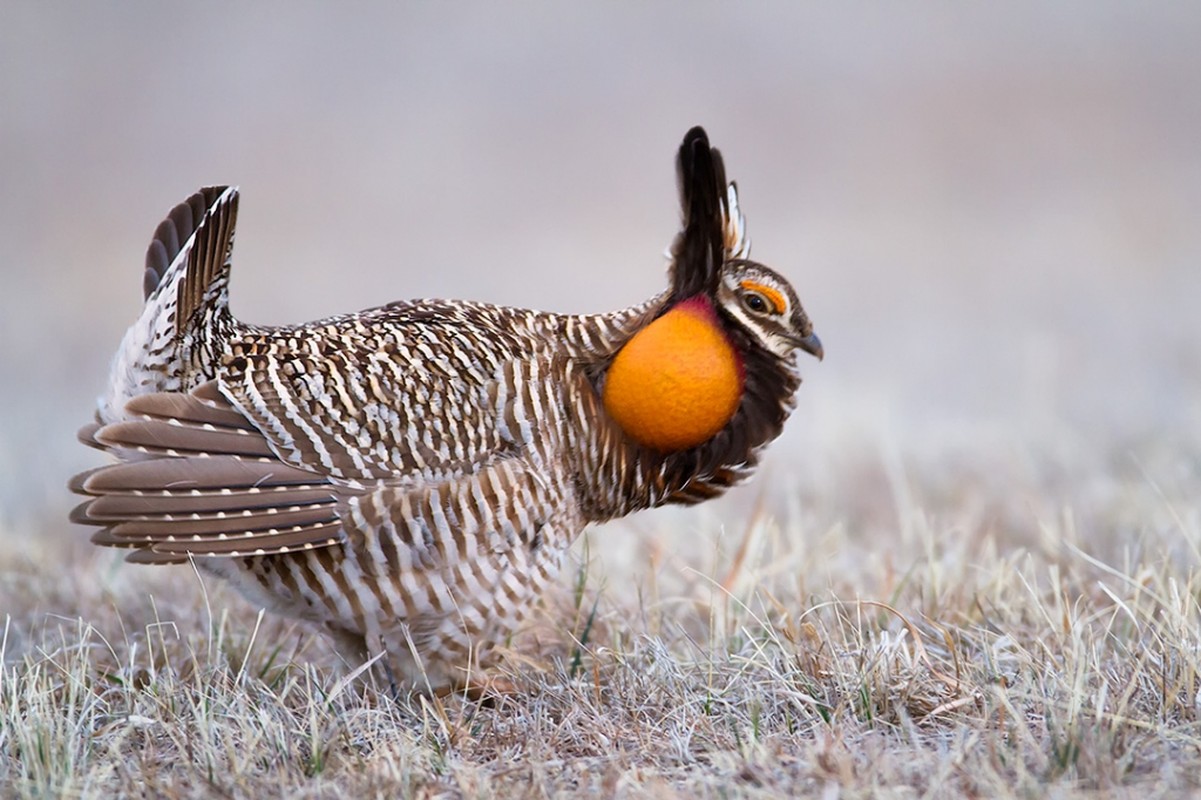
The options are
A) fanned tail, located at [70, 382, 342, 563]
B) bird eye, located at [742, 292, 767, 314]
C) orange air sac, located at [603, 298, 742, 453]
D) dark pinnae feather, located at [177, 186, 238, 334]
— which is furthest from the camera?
bird eye, located at [742, 292, 767, 314]

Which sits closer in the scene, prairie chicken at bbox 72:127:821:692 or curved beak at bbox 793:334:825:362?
prairie chicken at bbox 72:127:821:692

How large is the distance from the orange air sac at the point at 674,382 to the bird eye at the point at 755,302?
4.1 inches

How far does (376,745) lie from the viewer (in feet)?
9.36

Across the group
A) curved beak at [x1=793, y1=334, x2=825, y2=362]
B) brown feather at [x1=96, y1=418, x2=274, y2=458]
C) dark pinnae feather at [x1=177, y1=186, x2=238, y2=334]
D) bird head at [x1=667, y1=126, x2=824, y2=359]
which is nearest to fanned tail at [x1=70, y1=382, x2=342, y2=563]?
brown feather at [x1=96, y1=418, x2=274, y2=458]

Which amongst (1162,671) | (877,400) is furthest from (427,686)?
(877,400)

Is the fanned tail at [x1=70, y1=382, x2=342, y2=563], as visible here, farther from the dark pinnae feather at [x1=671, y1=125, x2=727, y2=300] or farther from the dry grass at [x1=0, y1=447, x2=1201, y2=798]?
the dark pinnae feather at [x1=671, y1=125, x2=727, y2=300]

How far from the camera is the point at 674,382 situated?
3580mm

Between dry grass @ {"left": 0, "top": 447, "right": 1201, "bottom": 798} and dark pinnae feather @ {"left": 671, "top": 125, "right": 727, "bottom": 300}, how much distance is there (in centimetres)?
87

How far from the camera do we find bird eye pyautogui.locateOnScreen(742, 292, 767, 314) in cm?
368

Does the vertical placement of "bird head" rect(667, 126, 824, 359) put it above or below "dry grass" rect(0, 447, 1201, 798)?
above

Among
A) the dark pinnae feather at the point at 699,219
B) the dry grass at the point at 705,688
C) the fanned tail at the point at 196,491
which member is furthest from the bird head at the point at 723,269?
the fanned tail at the point at 196,491

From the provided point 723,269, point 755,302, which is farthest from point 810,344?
point 723,269

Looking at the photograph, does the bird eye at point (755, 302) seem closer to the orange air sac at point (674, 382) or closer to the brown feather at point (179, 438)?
the orange air sac at point (674, 382)

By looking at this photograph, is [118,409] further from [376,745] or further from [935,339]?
[935,339]
